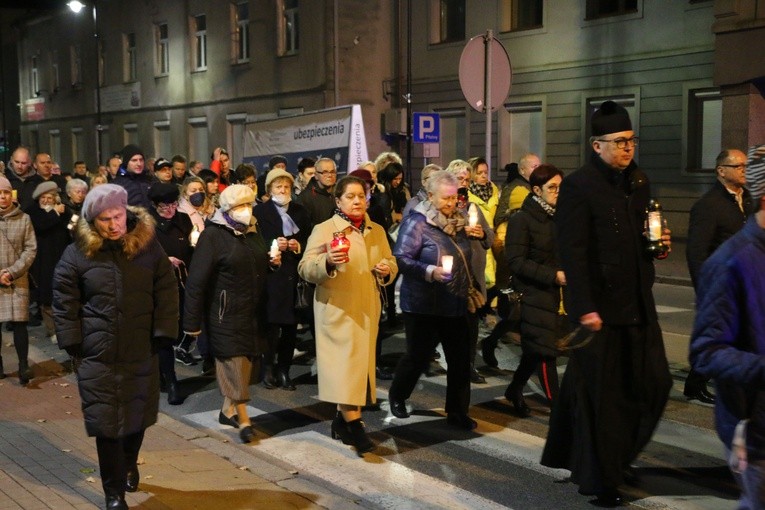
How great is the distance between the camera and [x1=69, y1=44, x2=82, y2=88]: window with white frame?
154 feet

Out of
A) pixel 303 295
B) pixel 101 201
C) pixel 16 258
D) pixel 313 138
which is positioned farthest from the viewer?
pixel 313 138

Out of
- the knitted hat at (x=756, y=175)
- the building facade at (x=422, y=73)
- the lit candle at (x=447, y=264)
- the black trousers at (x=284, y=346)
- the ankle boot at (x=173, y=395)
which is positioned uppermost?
the building facade at (x=422, y=73)

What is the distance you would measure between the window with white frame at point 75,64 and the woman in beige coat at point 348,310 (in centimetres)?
4254

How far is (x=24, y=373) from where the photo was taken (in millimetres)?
9570

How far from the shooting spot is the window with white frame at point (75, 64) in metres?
46.9

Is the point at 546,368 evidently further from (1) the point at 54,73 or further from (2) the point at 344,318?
(1) the point at 54,73

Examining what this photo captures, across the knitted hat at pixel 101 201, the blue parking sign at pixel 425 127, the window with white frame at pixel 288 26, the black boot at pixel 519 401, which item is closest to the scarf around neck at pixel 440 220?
the black boot at pixel 519 401

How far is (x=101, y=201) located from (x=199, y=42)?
3308 cm

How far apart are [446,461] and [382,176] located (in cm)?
628

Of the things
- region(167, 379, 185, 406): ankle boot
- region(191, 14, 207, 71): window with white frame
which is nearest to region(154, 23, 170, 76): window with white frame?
region(191, 14, 207, 71): window with white frame

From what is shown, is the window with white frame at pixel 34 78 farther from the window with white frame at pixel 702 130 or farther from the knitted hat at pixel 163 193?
the knitted hat at pixel 163 193

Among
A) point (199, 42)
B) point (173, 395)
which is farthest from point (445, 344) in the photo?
point (199, 42)

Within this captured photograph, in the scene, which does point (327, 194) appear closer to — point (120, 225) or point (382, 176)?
point (382, 176)

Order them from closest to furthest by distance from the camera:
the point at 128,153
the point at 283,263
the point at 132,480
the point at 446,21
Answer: the point at 132,480
the point at 283,263
the point at 128,153
the point at 446,21
